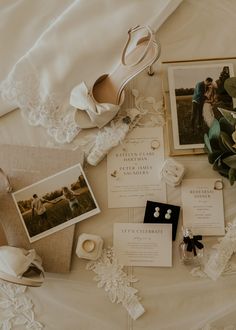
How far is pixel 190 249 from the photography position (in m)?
1.14

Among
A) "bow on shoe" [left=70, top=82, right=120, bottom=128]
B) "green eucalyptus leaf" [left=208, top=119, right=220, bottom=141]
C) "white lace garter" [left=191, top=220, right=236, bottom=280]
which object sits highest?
"bow on shoe" [left=70, top=82, right=120, bottom=128]

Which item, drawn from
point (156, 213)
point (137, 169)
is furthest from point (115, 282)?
point (137, 169)

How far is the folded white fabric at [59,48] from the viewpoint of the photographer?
4.16 ft

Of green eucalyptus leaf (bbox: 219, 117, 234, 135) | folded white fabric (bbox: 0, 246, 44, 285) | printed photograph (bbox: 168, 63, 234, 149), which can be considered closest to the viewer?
folded white fabric (bbox: 0, 246, 44, 285)

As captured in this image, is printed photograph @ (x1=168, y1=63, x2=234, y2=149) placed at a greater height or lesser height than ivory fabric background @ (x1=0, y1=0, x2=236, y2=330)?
greater

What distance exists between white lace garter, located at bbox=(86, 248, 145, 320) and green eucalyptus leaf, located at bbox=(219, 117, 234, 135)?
47 centimetres

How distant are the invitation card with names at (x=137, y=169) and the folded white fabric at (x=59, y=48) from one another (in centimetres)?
16

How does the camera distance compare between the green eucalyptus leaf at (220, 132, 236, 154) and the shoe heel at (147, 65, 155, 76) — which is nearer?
the green eucalyptus leaf at (220, 132, 236, 154)

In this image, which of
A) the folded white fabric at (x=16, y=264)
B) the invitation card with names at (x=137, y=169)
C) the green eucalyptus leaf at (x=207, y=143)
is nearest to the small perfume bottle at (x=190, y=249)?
the invitation card with names at (x=137, y=169)

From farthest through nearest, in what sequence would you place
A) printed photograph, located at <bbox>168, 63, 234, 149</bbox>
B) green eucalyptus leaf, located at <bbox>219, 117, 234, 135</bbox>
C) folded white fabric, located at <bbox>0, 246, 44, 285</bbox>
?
printed photograph, located at <bbox>168, 63, 234, 149</bbox> → green eucalyptus leaf, located at <bbox>219, 117, 234, 135</bbox> → folded white fabric, located at <bbox>0, 246, 44, 285</bbox>

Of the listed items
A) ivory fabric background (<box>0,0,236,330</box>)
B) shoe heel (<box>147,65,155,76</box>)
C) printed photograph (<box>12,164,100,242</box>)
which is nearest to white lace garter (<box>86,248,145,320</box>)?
ivory fabric background (<box>0,0,236,330</box>)

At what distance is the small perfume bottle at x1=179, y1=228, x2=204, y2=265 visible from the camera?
114 cm

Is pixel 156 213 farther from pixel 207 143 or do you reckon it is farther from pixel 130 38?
pixel 130 38

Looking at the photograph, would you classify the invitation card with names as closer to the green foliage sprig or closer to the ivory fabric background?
the ivory fabric background
